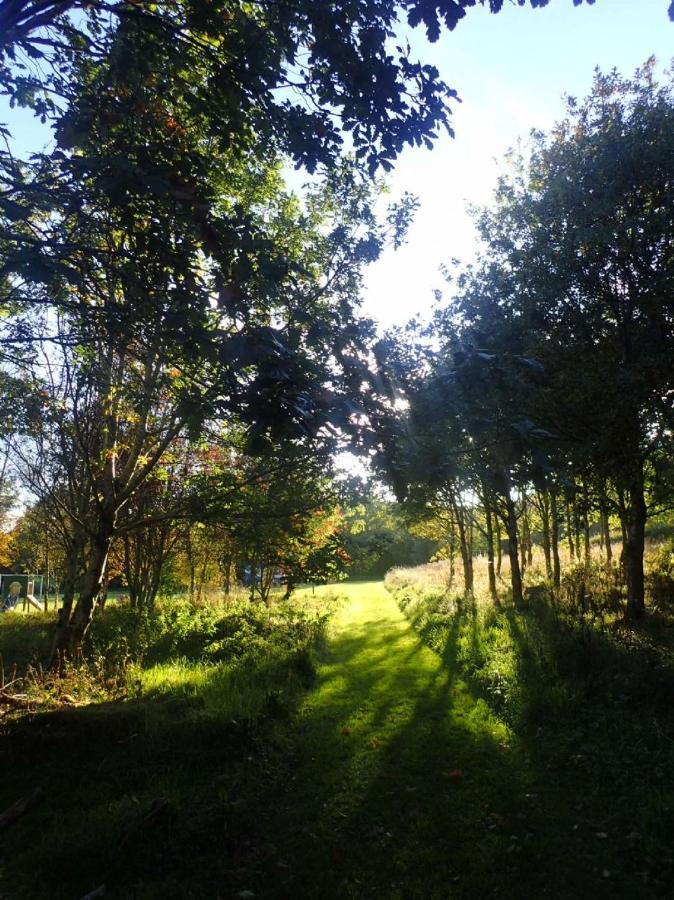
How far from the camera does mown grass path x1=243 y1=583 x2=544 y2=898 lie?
15.2ft

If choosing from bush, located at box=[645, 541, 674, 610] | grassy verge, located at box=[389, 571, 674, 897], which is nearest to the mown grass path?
grassy verge, located at box=[389, 571, 674, 897]

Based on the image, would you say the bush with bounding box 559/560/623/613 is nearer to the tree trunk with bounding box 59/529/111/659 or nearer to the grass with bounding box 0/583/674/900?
the grass with bounding box 0/583/674/900

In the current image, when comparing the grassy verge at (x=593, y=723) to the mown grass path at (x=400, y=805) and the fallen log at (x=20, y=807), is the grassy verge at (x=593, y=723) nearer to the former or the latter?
the mown grass path at (x=400, y=805)

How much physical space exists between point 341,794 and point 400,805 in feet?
2.41

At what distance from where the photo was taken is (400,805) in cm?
586

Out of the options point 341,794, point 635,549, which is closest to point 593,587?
point 635,549

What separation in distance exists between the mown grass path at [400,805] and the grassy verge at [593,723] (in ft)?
1.20

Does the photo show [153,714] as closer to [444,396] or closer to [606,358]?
[444,396]

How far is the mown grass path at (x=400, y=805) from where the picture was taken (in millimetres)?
4621

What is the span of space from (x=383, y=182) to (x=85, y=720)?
10436mm

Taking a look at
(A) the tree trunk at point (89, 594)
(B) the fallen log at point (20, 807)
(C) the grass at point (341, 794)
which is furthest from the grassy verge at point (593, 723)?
(A) the tree trunk at point (89, 594)

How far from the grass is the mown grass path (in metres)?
0.02

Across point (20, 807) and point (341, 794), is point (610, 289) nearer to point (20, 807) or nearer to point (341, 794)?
point (341, 794)

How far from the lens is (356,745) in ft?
24.5
